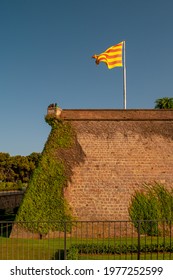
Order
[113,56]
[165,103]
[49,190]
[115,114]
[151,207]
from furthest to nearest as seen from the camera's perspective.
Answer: [165,103], [113,56], [115,114], [49,190], [151,207]

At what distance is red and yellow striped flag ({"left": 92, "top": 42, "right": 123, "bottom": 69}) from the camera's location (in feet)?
54.7

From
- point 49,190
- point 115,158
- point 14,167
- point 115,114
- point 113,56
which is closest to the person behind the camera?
point 49,190

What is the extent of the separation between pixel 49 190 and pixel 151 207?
4606 millimetres

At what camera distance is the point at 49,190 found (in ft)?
45.4

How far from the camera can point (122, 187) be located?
14.1 meters

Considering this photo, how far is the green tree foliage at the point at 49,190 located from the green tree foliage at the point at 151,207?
9.91ft

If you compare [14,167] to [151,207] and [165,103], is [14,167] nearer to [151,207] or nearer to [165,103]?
[165,103]

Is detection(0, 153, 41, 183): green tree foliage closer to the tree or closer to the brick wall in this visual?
Answer: the tree

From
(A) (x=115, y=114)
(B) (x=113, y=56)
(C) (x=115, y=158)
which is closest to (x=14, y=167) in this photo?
(B) (x=113, y=56)

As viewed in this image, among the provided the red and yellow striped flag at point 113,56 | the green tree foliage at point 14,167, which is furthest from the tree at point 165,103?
the green tree foliage at point 14,167

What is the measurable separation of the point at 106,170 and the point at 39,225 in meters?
3.88

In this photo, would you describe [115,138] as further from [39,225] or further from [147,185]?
[39,225]
